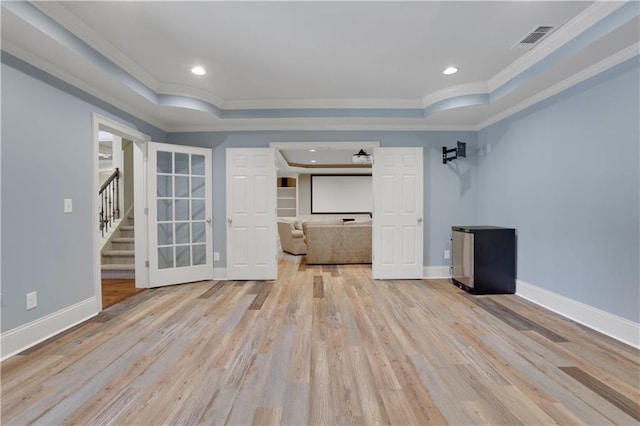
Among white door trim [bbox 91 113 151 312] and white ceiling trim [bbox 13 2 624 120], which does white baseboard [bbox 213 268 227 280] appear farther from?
white ceiling trim [bbox 13 2 624 120]

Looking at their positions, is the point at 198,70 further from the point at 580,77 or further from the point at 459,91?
the point at 580,77

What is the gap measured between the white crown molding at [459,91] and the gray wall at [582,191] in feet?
2.04

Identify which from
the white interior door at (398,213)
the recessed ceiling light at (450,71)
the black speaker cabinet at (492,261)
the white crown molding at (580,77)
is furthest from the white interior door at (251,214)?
the white crown molding at (580,77)

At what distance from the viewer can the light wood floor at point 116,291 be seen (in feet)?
11.1

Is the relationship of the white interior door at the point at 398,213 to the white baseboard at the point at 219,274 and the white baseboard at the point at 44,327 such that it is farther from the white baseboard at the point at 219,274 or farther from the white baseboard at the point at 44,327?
the white baseboard at the point at 44,327

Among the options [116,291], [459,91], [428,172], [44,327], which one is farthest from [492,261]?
[116,291]

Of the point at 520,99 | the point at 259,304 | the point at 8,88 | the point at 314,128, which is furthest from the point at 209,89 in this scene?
the point at 520,99

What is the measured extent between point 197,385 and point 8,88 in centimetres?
259

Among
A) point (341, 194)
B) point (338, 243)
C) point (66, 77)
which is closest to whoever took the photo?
point (66, 77)

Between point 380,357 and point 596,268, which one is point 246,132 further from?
point 596,268

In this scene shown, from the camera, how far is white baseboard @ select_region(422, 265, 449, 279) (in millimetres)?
4418

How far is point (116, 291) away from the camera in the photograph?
3.78m

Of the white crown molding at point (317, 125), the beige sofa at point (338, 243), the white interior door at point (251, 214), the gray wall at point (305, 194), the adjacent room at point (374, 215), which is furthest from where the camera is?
the gray wall at point (305, 194)

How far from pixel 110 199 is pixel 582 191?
7.28 meters
